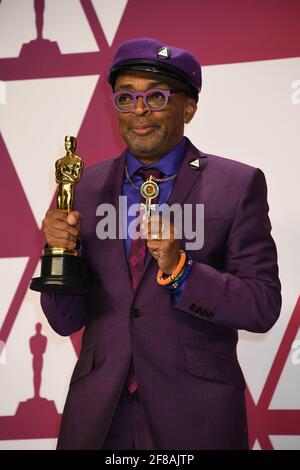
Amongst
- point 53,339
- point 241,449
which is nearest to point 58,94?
point 53,339

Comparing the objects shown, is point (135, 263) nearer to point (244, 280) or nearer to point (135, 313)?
point (135, 313)

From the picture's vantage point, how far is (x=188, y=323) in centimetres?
183

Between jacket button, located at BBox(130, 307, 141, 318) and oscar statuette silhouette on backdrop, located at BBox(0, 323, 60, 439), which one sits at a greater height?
oscar statuette silhouette on backdrop, located at BBox(0, 323, 60, 439)

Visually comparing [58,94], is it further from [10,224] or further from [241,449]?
[241,449]

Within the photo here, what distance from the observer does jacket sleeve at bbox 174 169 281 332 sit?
1.76 metres

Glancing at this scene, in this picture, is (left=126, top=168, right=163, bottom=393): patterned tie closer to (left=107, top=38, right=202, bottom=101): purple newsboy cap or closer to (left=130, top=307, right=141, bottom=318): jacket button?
(left=130, top=307, right=141, bottom=318): jacket button

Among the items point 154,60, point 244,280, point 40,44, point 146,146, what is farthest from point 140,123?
point 40,44

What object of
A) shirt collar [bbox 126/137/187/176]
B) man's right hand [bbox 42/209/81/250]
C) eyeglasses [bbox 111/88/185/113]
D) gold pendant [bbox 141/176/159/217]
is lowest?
man's right hand [bbox 42/209/81/250]

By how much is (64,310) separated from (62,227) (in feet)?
0.92

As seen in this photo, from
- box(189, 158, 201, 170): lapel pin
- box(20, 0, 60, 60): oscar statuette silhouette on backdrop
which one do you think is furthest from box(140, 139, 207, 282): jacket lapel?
box(20, 0, 60, 60): oscar statuette silhouette on backdrop

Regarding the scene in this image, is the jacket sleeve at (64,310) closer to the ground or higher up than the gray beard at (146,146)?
closer to the ground

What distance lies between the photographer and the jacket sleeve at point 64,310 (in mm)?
1937

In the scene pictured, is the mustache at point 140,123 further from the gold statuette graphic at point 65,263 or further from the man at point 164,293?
the gold statuette graphic at point 65,263

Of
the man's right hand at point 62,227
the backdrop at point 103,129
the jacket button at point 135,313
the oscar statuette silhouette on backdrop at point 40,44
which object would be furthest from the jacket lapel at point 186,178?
the oscar statuette silhouette on backdrop at point 40,44
